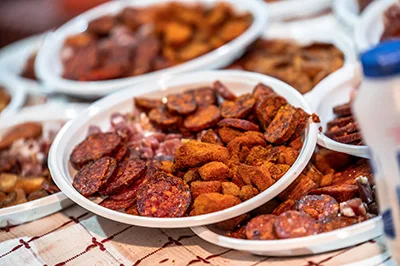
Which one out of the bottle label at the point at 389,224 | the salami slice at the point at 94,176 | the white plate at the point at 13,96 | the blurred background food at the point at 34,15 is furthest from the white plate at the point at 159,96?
the blurred background food at the point at 34,15

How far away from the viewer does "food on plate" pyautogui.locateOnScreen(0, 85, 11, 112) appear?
2.28 m

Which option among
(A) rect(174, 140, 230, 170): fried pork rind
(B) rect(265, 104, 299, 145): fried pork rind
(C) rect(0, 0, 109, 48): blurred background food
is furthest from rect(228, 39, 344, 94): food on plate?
(C) rect(0, 0, 109, 48): blurred background food

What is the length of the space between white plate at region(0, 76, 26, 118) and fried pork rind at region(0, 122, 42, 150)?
183 mm

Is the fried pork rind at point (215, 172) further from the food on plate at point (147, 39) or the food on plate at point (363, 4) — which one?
the food on plate at point (363, 4)

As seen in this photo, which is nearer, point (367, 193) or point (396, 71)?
point (396, 71)

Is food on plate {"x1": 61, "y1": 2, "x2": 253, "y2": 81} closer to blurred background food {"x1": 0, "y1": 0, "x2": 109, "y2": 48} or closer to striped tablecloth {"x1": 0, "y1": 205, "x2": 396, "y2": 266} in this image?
striped tablecloth {"x1": 0, "y1": 205, "x2": 396, "y2": 266}

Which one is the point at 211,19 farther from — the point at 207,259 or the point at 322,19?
the point at 207,259

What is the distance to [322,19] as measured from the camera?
229cm

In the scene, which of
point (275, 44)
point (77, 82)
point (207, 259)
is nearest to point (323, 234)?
point (207, 259)

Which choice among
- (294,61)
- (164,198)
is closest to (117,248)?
(164,198)

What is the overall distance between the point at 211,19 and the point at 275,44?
1.11ft

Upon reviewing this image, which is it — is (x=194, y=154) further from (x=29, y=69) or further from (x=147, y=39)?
Answer: (x=29, y=69)

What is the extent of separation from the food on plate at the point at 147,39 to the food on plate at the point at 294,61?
0.13 m

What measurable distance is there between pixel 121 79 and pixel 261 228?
41.9 inches
